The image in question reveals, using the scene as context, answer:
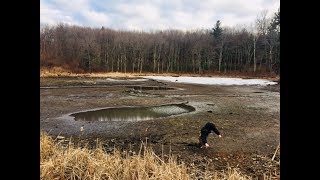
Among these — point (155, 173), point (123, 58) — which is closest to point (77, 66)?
point (123, 58)

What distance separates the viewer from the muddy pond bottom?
13.2 metres

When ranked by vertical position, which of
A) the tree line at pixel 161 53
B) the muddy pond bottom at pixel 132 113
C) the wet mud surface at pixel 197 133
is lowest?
the wet mud surface at pixel 197 133

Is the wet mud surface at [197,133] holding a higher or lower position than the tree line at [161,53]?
lower

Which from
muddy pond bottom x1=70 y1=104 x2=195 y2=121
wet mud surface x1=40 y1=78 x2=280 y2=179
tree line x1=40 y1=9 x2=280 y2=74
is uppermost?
tree line x1=40 y1=9 x2=280 y2=74

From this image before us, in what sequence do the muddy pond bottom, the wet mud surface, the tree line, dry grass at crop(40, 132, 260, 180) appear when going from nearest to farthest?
dry grass at crop(40, 132, 260, 180)
the wet mud surface
the muddy pond bottom
the tree line

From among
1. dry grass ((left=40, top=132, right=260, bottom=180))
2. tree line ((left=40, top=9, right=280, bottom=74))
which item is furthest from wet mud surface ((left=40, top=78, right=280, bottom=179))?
tree line ((left=40, top=9, right=280, bottom=74))

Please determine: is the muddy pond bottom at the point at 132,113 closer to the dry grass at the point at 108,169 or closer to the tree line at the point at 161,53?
the dry grass at the point at 108,169

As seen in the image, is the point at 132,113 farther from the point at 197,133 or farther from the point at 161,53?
the point at 161,53

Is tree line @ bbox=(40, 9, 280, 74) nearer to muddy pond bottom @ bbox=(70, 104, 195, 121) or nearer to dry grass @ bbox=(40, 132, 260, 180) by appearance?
muddy pond bottom @ bbox=(70, 104, 195, 121)

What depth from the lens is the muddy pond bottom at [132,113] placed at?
43.3 ft

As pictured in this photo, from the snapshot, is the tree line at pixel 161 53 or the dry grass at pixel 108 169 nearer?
the dry grass at pixel 108 169

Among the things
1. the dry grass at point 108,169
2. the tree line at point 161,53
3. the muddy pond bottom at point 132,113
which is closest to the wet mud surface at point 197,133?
the dry grass at point 108,169

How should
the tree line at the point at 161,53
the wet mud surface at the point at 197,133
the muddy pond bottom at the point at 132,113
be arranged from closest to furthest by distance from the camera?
1. the wet mud surface at the point at 197,133
2. the muddy pond bottom at the point at 132,113
3. the tree line at the point at 161,53

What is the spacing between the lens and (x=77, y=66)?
64.4 meters
